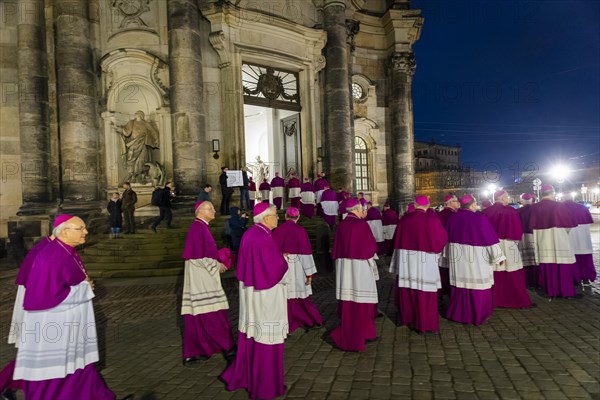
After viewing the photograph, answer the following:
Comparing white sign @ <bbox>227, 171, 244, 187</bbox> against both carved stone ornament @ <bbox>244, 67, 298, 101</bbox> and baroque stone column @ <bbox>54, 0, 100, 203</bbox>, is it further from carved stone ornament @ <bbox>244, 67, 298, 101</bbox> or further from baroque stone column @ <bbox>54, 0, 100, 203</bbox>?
baroque stone column @ <bbox>54, 0, 100, 203</bbox>

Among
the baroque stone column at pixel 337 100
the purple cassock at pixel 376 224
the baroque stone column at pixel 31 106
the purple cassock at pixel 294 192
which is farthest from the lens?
the baroque stone column at pixel 337 100

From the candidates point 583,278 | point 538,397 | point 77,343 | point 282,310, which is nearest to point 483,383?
point 538,397

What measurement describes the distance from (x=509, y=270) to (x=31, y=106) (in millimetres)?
16363

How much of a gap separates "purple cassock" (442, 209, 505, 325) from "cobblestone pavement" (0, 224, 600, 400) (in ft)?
0.82

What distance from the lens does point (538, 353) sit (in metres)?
5.37

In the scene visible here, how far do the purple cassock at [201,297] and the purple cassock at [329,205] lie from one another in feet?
34.1

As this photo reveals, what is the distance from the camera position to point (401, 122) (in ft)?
78.6

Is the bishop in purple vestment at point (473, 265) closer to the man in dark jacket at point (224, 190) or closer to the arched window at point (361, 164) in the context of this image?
the man in dark jacket at point (224, 190)

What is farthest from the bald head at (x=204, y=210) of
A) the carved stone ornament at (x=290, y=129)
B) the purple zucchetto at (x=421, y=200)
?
the carved stone ornament at (x=290, y=129)

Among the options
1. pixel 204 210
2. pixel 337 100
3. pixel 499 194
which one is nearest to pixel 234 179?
pixel 337 100

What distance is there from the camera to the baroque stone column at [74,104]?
14773mm

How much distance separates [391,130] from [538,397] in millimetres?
21434

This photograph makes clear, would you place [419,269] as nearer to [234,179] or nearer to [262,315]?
[262,315]

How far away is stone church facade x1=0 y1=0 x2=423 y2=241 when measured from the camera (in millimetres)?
14992
